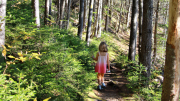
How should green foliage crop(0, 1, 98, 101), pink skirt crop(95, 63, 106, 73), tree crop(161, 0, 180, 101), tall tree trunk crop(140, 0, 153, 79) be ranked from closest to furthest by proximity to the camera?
1. tree crop(161, 0, 180, 101)
2. green foliage crop(0, 1, 98, 101)
3. tall tree trunk crop(140, 0, 153, 79)
4. pink skirt crop(95, 63, 106, 73)

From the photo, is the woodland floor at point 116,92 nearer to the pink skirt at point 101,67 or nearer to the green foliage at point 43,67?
the pink skirt at point 101,67

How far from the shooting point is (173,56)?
325 cm

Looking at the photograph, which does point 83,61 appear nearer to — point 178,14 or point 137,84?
point 137,84

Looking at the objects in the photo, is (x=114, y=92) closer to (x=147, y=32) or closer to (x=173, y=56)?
(x=147, y=32)

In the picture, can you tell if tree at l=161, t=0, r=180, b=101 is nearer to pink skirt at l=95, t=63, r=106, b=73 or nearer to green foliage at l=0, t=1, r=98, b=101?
green foliage at l=0, t=1, r=98, b=101

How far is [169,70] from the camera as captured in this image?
10.9ft

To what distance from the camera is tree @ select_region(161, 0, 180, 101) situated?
3223 millimetres

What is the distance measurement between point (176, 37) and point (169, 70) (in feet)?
2.56

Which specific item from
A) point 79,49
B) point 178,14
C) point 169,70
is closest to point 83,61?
point 79,49

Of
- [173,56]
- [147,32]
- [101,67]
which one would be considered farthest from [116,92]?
[173,56]

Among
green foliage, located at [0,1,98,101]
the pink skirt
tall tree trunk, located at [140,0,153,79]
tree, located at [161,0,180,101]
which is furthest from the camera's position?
the pink skirt

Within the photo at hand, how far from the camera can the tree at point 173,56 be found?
3.22 meters

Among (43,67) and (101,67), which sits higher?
(43,67)

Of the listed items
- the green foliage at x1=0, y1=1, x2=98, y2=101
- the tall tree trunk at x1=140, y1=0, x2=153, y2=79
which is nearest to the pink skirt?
the green foliage at x1=0, y1=1, x2=98, y2=101
